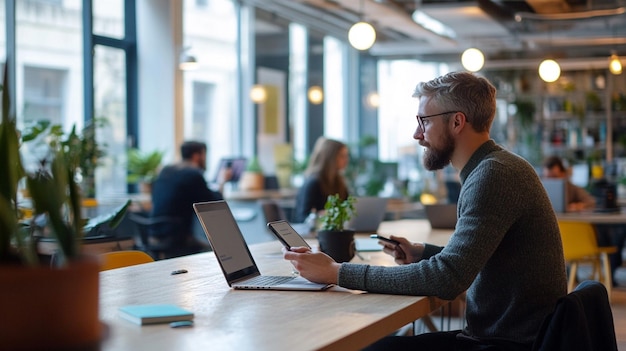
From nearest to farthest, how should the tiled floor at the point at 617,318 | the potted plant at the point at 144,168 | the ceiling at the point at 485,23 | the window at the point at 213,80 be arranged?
the tiled floor at the point at 617,318, the potted plant at the point at 144,168, the window at the point at 213,80, the ceiling at the point at 485,23

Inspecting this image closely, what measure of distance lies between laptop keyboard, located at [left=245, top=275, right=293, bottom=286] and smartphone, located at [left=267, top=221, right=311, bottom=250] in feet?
0.33

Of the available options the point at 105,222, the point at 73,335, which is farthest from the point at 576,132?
the point at 73,335

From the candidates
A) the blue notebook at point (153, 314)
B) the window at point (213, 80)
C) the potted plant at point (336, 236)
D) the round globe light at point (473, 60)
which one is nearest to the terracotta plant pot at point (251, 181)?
the window at point (213, 80)

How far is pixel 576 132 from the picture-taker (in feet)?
50.5

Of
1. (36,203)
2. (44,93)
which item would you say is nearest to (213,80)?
(44,93)

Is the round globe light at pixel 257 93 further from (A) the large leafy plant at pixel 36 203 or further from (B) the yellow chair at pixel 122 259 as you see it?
(A) the large leafy plant at pixel 36 203

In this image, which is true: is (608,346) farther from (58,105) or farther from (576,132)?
(576,132)

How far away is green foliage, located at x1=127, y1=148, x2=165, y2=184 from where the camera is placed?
30.0 feet

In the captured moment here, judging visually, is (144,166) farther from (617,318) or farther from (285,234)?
(285,234)

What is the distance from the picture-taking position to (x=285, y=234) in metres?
2.73

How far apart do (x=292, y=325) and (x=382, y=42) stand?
519 inches

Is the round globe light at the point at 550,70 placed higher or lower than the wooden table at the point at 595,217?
higher

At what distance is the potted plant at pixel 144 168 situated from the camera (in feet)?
30.0

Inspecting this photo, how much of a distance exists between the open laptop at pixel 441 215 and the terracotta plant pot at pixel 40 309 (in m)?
3.74
